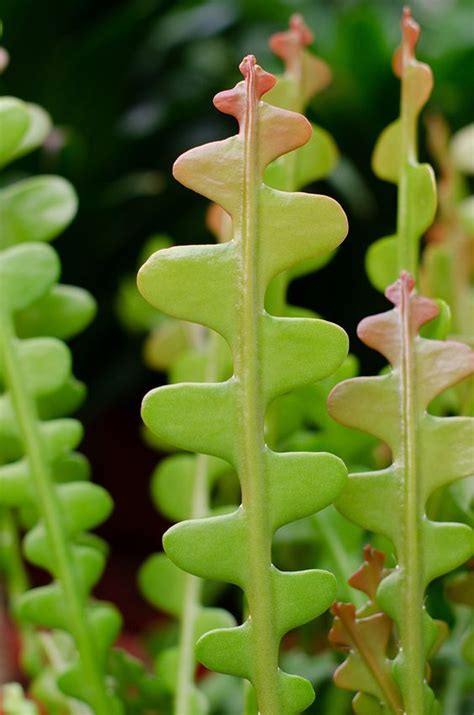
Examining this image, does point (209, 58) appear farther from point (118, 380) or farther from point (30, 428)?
point (30, 428)

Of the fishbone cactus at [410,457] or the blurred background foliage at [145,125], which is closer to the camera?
the fishbone cactus at [410,457]

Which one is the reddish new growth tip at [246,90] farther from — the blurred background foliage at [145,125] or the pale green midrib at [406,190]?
the blurred background foliage at [145,125]

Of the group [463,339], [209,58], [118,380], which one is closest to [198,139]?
[209,58]

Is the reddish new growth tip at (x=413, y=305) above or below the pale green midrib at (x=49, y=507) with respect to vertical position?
above

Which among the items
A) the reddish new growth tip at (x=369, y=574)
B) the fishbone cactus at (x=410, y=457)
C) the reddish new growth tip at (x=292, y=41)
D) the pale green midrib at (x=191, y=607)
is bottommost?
the pale green midrib at (x=191, y=607)

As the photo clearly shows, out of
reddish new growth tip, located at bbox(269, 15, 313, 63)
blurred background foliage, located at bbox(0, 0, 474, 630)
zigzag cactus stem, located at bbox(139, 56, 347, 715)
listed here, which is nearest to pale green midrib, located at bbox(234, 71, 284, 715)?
zigzag cactus stem, located at bbox(139, 56, 347, 715)

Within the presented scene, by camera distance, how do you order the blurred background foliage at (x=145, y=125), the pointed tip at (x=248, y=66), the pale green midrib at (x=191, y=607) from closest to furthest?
the pointed tip at (x=248, y=66), the pale green midrib at (x=191, y=607), the blurred background foliage at (x=145, y=125)

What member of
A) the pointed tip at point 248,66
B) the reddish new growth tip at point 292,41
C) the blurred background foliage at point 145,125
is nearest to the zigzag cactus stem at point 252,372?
the pointed tip at point 248,66

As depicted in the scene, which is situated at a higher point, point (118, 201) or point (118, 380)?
point (118, 201)
